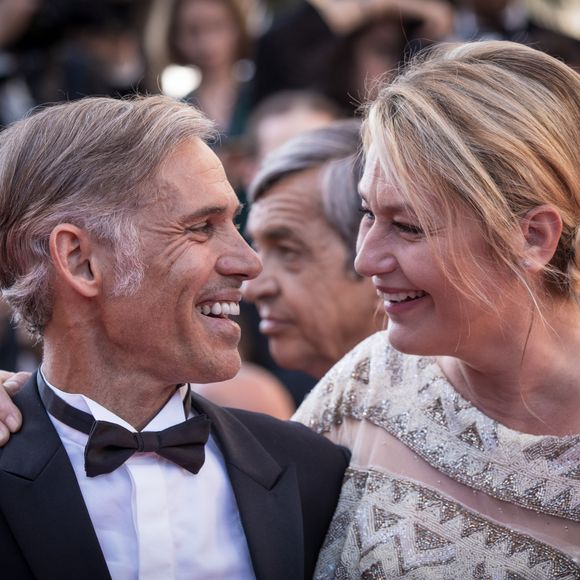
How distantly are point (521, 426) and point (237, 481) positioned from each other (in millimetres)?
845

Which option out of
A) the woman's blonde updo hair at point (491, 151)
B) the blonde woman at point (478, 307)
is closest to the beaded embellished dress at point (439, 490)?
the blonde woman at point (478, 307)

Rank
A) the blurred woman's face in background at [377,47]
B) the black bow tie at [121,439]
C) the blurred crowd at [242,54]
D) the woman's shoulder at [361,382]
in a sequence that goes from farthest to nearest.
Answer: the blurred woman's face in background at [377,47] → the blurred crowd at [242,54] → the woman's shoulder at [361,382] → the black bow tie at [121,439]

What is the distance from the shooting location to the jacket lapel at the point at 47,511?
2.82 metres

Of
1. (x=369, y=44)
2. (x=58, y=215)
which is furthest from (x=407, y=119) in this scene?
(x=369, y=44)

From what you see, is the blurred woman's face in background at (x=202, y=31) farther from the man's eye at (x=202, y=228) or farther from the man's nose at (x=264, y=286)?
the man's eye at (x=202, y=228)

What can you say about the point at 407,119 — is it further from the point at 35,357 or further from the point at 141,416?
the point at 35,357

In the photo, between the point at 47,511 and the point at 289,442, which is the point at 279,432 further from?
the point at 47,511

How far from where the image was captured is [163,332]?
122 inches

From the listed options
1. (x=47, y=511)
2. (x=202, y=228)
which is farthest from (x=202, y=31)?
(x=47, y=511)

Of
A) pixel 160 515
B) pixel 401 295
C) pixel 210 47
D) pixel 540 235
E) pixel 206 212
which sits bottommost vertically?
pixel 210 47

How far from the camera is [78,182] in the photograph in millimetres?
3076

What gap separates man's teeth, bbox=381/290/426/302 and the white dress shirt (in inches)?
27.2

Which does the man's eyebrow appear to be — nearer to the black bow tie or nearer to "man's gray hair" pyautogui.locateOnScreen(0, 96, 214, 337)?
"man's gray hair" pyautogui.locateOnScreen(0, 96, 214, 337)

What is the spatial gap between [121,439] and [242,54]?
14.4 feet
